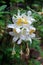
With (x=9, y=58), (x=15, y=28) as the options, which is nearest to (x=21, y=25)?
(x=15, y=28)

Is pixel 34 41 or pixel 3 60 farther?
pixel 3 60

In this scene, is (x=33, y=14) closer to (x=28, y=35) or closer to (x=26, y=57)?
(x=28, y=35)

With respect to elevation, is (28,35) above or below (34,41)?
above

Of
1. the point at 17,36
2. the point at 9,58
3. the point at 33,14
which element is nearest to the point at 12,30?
the point at 17,36

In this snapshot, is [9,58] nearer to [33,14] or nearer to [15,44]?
[15,44]

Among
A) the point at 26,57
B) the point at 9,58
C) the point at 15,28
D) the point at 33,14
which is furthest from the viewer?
the point at 26,57

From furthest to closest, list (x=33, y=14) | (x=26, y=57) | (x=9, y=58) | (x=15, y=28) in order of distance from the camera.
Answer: (x=26, y=57)
(x=9, y=58)
(x=33, y=14)
(x=15, y=28)

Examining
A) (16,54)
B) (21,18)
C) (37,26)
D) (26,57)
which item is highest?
(21,18)
